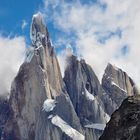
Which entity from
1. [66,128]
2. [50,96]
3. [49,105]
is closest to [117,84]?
[50,96]

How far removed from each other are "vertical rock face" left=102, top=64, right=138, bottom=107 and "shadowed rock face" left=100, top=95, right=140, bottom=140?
14165cm

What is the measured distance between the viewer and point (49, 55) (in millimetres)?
166500

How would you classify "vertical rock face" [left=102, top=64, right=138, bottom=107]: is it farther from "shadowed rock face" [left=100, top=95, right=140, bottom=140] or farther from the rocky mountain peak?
"shadowed rock face" [left=100, top=95, right=140, bottom=140]

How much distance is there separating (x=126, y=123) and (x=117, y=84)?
151 metres

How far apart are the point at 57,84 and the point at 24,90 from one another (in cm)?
884

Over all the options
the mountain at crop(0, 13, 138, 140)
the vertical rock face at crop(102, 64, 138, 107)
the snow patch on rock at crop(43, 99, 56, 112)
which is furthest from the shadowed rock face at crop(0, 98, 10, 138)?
the vertical rock face at crop(102, 64, 138, 107)

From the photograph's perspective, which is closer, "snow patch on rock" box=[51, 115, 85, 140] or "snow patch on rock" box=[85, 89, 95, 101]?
"snow patch on rock" box=[51, 115, 85, 140]

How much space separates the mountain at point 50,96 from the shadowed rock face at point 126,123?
121393mm

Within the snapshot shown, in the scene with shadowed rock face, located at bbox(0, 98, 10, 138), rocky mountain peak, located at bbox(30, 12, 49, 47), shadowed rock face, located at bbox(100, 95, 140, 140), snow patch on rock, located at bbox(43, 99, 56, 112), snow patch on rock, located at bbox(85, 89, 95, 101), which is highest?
rocky mountain peak, located at bbox(30, 12, 49, 47)

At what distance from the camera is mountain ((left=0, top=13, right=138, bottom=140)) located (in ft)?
495

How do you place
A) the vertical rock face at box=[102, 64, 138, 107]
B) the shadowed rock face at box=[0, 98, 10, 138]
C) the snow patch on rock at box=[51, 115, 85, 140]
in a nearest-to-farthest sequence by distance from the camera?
the snow patch on rock at box=[51, 115, 85, 140]
the vertical rock face at box=[102, 64, 138, 107]
the shadowed rock face at box=[0, 98, 10, 138]

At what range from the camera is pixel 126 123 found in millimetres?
25078

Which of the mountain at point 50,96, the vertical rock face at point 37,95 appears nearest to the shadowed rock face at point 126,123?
the mountain at point 50,96

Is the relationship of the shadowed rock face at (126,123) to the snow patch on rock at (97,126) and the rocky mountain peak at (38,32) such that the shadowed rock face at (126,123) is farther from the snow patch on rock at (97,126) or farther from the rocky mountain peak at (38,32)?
the rocky mountain peak at (38,32)
